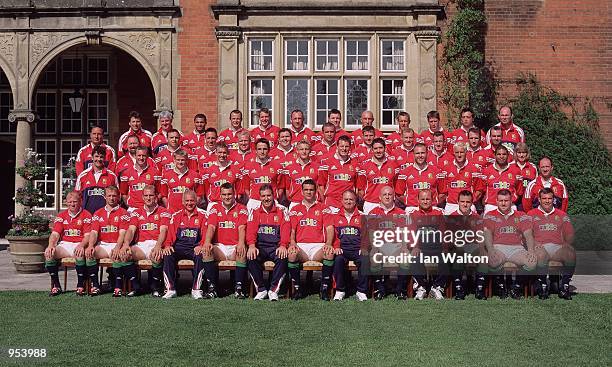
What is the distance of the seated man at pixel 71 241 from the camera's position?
961 centimetres

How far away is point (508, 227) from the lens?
9312mm

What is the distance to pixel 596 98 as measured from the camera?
16.2m

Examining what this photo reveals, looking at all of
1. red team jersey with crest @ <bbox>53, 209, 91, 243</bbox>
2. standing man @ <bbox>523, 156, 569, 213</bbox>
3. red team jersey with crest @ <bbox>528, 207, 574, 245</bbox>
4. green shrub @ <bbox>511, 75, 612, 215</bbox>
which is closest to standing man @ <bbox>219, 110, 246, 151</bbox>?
red team jersey with crest @ <bbox>53, 209, 91, 243</bbox>

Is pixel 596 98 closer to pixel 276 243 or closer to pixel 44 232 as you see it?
pixel 276 243

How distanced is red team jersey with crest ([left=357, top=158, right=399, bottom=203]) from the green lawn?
1650mm

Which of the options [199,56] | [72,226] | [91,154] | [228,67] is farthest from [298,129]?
[199,56]

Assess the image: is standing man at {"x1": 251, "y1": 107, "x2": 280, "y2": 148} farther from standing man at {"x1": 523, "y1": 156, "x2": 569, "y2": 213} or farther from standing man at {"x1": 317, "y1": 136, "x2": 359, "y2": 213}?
standing man at {"x1": 523, "y1": 156, "x2": 569, "y2": 213}

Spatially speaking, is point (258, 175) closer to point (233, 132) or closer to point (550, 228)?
point (233, 132)

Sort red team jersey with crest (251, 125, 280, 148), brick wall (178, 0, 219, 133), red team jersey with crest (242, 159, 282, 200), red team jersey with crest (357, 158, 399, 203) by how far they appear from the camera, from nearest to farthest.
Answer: red team jersey with crest (357, 158, 399, 203) → red team jersey with crest (242, 159, 282, 200) → red team jersey with crest (251, 125, 280, 148) → brick wall (178, 0, 219, 133)

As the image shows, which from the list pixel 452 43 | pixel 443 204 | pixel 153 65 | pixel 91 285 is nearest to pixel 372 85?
pixel 452 43

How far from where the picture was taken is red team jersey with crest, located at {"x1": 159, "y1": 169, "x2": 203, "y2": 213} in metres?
10.2

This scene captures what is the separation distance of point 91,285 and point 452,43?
9.69 metres

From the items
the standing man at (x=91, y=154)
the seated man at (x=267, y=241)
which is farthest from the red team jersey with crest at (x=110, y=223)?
the seated man at (x=267, y=241)

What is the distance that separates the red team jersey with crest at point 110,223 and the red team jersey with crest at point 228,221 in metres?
1.22
